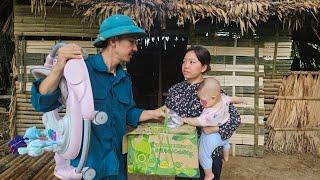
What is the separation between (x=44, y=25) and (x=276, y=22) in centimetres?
402

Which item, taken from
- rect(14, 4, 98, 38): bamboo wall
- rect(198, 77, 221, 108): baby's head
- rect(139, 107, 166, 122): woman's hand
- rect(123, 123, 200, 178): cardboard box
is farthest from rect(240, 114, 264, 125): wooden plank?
rect(123, 123, 200, 178): cardboard box

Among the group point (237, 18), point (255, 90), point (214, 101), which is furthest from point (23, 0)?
point (214, 101)

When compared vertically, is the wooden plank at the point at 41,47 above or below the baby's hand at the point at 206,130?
above

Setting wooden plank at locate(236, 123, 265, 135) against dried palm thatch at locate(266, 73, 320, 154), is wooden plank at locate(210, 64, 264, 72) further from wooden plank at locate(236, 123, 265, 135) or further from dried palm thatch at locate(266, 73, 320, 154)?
wooden plank at locate(236, 123, 265, 135)

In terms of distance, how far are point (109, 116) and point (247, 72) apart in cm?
489

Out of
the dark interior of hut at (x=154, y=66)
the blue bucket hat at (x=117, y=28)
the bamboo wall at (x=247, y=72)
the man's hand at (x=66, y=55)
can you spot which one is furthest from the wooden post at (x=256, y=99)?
the man's hand at (x=66, y=55)

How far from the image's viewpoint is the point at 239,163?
256 inches

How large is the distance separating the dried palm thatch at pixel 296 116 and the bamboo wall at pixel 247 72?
34 cm

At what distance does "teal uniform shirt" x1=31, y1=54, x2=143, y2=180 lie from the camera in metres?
2.20

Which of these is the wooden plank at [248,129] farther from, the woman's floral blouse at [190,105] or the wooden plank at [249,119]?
the woman's floral blouse at [190,105]

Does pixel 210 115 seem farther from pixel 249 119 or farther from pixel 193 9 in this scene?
pixel 249 119

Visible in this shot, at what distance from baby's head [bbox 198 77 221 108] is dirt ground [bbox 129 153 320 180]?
3.17 meters

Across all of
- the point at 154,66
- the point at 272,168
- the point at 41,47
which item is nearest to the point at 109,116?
the point at 272,168

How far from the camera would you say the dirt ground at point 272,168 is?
588 centimetres
